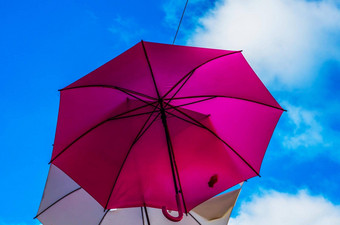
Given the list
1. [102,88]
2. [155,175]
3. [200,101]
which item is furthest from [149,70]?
[155,175]

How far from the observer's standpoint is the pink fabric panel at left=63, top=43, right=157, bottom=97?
337cm

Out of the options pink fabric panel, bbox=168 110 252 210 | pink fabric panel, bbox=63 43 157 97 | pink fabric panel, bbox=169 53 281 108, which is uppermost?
pink fabric panel, bbox=63 43 157 97

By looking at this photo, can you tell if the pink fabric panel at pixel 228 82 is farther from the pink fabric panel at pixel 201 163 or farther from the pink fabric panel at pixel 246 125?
the pink fabric panel at pixel 201 163

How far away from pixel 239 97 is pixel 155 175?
124 centimetres

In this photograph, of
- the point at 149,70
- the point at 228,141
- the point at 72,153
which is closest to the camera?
the point at 149,70

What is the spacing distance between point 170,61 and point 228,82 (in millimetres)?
683

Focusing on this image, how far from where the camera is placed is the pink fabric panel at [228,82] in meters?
3.53

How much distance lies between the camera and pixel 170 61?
3.38m

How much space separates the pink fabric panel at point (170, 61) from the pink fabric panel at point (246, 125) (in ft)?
1.51

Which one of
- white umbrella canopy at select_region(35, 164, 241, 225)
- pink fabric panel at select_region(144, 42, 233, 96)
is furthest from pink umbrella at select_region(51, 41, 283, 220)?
white umbrella canopy at select_region(35, 164, 241, 225)

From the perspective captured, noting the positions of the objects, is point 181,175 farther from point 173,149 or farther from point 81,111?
point 81,111

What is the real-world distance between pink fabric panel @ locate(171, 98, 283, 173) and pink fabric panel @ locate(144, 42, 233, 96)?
18.2 inches

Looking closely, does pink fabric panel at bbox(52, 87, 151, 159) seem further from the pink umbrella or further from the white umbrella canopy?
the white umbrella canopy

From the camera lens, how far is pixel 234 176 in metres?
3.75
